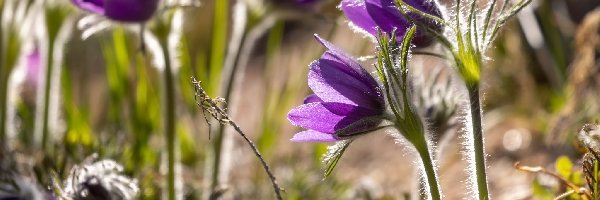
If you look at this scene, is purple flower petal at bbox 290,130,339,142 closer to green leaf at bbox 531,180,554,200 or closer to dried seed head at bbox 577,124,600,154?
dried seed head at bbox 577,124,600,154

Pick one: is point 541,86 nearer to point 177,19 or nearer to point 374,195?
point 374,195

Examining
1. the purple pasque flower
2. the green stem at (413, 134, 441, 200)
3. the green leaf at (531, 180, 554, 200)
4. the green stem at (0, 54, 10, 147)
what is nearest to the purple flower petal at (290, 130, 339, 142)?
the purple pasque flower

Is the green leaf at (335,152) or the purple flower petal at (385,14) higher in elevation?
the purple flower petal at (385,14)

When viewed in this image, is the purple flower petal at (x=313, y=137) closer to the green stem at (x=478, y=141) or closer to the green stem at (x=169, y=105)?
the green stem at (x=478, y=141)

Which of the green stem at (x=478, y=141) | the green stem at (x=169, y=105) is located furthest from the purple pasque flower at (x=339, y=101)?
the green stem at (x=169, y=105)

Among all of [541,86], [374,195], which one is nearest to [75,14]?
Result: [374,195]

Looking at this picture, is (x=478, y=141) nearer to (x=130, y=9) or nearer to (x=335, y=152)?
(x=335, y=152)
